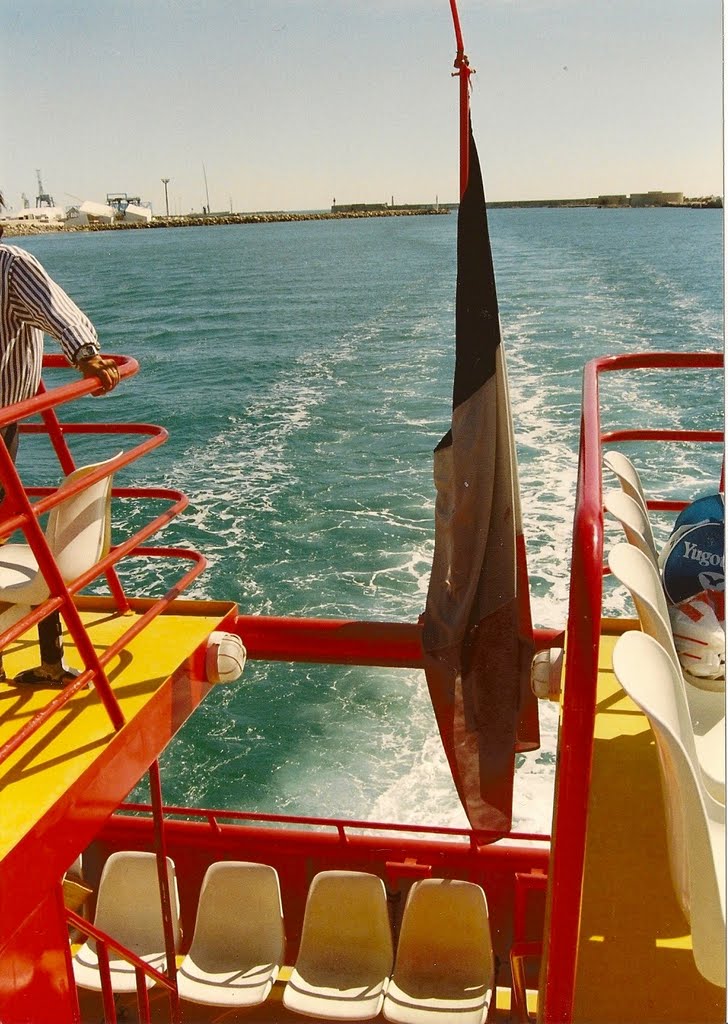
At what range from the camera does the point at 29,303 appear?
2750 millimetres

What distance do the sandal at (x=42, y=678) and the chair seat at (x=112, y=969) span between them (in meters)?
2.03

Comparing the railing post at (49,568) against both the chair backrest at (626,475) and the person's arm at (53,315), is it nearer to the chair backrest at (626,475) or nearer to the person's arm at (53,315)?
the person's arm at (53,315)

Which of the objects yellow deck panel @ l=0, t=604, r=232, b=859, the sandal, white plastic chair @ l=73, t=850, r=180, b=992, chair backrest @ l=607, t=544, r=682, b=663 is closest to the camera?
chair backrest @ l=607, t=544, r=682, b=663

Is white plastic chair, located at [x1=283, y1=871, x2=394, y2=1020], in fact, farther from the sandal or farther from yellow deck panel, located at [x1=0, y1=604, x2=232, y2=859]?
the sandal

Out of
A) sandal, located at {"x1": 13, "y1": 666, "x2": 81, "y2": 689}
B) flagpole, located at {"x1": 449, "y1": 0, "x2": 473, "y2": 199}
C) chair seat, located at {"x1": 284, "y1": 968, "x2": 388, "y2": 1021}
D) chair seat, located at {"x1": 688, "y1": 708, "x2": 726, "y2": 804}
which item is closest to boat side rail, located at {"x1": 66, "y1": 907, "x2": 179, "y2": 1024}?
chair seat, located at {"x1": 284, "y1": 968, "x2": 388, "y2": 1021}

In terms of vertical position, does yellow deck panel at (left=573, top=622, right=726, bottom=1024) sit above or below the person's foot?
below

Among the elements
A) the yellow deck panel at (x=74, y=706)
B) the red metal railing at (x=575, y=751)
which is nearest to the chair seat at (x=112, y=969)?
the yellow deck panel at (x=74, y=706)

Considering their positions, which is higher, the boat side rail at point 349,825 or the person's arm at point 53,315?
the person's arm at point 53,315

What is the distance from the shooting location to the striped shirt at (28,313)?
2723 millimetres

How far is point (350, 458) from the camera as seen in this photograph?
17578mm

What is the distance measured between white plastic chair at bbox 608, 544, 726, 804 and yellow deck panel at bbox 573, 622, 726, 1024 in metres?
0.33

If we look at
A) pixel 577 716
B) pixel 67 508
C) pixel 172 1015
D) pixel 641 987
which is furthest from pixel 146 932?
pixel 577 716

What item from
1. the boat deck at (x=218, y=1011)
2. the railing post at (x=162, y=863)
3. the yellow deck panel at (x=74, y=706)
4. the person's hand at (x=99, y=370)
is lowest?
the boat deck at (x=218, y=1011)

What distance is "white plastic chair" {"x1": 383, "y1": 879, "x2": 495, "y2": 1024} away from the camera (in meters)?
4.47
